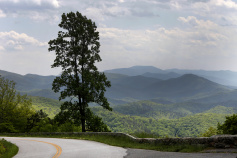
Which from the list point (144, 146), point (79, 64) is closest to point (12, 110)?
point (79, 64)

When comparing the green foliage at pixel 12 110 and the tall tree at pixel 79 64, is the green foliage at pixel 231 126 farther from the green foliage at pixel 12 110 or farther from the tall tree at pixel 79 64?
the green foliage at pixel 12 110

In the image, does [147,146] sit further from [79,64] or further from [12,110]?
[12,110]

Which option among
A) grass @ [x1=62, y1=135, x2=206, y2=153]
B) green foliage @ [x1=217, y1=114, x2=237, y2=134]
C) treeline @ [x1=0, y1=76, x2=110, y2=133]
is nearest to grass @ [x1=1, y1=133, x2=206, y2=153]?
grass @ [x1=62, y1=135, x2=206, y2=153]

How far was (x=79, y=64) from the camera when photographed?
32.0 meters

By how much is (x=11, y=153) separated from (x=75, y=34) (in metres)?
18.4

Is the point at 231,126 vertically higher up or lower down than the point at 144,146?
higher up

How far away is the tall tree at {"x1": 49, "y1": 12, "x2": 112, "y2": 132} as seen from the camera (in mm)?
31000

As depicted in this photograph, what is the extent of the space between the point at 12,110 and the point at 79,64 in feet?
56.9

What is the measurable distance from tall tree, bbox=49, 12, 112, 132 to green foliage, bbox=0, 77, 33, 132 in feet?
41.4

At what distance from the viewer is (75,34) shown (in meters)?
32.1

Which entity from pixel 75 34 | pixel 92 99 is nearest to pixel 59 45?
pixel 75 34

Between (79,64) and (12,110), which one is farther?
(12,110)

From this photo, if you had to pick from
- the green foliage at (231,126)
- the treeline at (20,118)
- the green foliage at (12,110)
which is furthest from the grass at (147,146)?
the green foliage at (12,110)

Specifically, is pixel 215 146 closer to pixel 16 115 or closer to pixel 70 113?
pixel 70 113
